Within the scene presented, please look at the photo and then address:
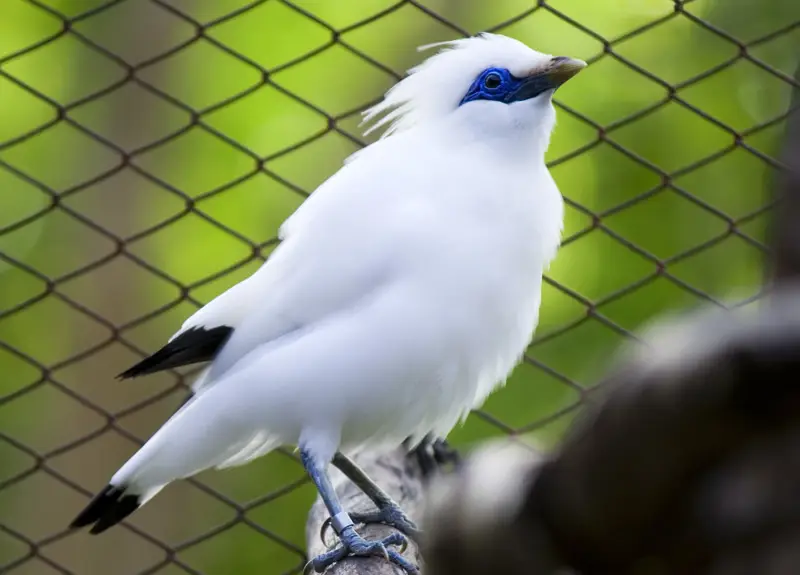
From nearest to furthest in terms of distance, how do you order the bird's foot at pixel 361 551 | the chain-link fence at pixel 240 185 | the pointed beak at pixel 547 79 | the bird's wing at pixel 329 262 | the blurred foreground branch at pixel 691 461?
the blurred foreground branch at pixel 691 461
the bird's foot at pixel 361 551
the bird's wing at pixel 329 262
the pointed beak at pixel 547 79
the chain-link fence at pixel 240 185

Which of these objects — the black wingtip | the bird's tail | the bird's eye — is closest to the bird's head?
the bird's eye

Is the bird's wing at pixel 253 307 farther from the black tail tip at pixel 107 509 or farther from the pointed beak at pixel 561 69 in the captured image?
the pointed beak at pixel 561 69

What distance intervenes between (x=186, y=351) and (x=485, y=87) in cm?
54

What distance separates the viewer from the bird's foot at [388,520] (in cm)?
145

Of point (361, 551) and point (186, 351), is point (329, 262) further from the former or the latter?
point (361, 551)

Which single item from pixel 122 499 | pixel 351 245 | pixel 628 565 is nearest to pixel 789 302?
pixel 628 565

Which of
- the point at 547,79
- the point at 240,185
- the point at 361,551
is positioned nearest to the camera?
the point at 361,551

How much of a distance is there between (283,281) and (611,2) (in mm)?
1299

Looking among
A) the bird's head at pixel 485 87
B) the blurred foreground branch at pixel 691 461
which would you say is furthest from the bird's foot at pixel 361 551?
the blurred foreground branch at pixel 691 461

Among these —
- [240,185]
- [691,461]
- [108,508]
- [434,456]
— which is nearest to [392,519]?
[434,456]

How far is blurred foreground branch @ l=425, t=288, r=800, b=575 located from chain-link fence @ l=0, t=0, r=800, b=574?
8.58ft

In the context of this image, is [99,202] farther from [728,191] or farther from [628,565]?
[628,565]

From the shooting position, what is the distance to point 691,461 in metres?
0.31

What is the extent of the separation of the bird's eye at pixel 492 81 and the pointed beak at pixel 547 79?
0.09ft
